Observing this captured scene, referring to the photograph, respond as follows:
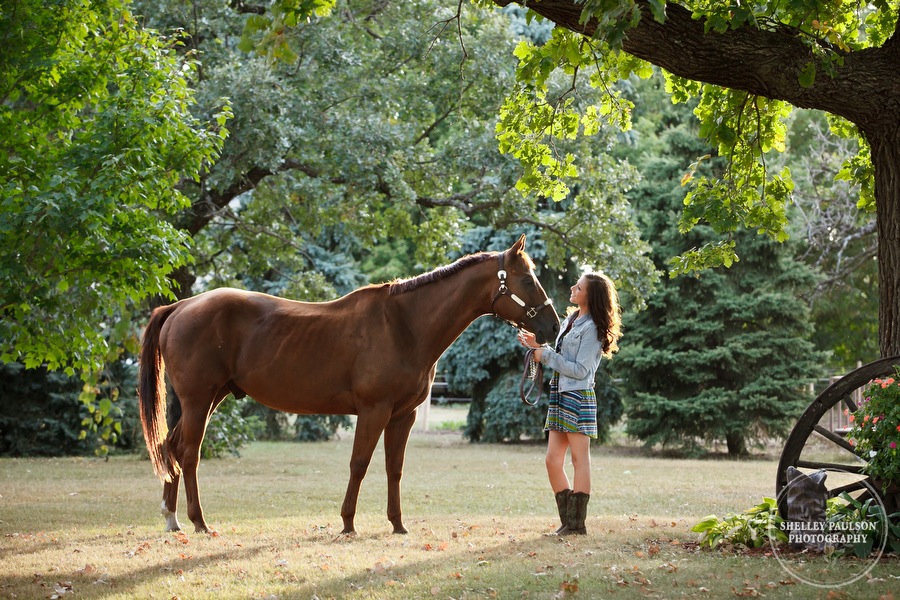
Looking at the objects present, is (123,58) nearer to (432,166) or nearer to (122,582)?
(122,582)

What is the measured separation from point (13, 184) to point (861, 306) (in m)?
23.6

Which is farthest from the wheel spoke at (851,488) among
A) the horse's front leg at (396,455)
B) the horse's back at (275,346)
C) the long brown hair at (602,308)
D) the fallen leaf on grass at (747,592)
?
the horse's back at (275,346)

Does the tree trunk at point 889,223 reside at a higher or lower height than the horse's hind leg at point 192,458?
higher

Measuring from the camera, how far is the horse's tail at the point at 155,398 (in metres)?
8.05

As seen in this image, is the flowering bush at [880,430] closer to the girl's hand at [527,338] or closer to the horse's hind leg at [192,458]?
the girl's hand at [527,338]

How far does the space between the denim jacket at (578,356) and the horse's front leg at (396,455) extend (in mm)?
1334

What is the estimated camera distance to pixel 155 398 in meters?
8.20

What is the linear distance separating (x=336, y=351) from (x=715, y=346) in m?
13.8

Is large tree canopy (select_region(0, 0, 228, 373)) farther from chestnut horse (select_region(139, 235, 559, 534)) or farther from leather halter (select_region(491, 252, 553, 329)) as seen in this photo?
leather halter (select_region(491, 252, 553, 329))

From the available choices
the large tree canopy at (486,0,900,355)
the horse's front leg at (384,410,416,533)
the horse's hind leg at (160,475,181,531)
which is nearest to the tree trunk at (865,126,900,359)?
the large tree canopy at (486,0,900,355)

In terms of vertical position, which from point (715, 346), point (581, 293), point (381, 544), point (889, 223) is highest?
point (889, 223)

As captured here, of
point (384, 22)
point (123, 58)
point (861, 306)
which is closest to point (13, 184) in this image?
point (123, 58)

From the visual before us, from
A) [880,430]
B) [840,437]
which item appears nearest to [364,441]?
[840,437]

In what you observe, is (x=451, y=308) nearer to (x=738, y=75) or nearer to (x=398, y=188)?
(x=738, y=75)
